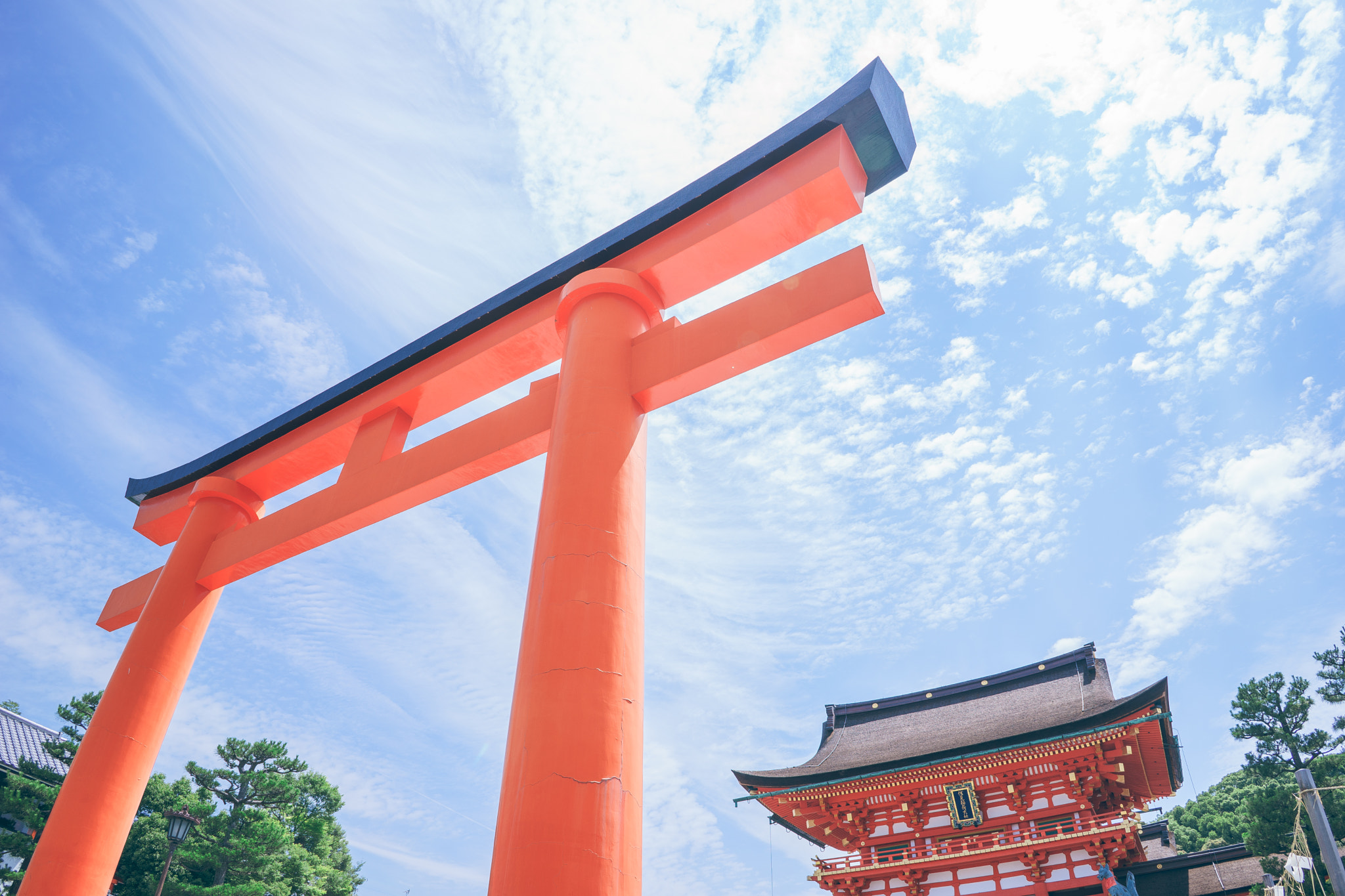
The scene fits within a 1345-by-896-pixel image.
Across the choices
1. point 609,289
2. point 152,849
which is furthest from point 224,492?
point 152,849

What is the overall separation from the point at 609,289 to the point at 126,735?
4.50 m

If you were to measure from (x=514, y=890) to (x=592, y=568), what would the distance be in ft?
3.71

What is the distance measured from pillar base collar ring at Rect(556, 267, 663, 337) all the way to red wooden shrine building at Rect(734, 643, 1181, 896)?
932cm

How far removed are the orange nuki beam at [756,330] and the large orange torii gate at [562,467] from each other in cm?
1

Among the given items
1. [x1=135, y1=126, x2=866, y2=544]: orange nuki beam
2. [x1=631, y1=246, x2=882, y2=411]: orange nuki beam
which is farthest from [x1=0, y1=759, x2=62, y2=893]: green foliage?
[x1=631, y1=246, x2=882, y2=411]: orange nuki beam

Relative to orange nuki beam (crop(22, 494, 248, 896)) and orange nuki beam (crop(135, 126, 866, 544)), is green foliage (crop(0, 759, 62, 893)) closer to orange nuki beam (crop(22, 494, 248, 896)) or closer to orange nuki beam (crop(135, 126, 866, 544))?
orange nuki beam (crop(135, 126, 866, 544))

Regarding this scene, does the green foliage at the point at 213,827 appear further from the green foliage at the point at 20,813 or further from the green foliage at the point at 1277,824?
the green foliage at the point at 1277,824

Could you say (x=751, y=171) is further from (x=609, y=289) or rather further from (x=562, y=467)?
(x=562, y=467)

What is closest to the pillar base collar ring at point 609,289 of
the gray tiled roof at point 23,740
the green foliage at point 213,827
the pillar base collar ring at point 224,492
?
the pillar base collar ring at point 224,492

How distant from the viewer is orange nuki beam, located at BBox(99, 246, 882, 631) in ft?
11.8

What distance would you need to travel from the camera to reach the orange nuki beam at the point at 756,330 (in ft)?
11.5

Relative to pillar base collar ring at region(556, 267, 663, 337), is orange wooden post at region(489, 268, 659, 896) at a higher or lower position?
lower

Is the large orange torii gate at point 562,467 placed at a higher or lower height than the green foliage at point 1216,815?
lower

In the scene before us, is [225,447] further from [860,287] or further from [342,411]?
[860,287]
